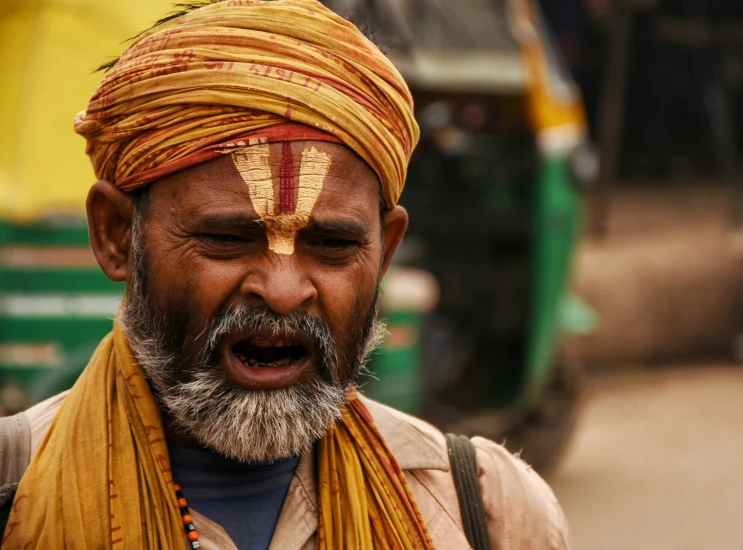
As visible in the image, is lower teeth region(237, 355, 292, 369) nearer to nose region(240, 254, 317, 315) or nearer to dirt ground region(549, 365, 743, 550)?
nose region(240, 254, 317, 315)

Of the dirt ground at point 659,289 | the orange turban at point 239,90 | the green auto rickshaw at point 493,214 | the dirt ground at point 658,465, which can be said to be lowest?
the dirt ground at point 658,465

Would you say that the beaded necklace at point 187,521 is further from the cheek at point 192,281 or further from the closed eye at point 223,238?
the closed eye at point 223,238

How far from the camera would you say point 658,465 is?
311 inches

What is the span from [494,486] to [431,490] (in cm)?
12

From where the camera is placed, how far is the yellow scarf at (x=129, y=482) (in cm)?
180

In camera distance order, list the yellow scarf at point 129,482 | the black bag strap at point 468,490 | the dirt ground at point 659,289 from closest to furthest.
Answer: the yellow scarf at point 129,482
the black bag strap at point 468,490
the dirt ground at point 659,289

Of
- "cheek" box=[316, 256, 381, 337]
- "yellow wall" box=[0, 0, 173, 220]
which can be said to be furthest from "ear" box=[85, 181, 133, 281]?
"yellow wall" box=[0, 0, 173, 220]

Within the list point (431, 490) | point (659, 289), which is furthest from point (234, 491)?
point (659, 289)

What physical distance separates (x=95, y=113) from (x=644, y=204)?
11.7 meters

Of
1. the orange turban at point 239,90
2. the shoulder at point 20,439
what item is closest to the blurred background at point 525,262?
the orange turban at point 239,90

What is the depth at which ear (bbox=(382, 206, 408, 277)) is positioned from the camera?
212 centimetres

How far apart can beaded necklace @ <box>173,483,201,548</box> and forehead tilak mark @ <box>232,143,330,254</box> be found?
410 millimetres

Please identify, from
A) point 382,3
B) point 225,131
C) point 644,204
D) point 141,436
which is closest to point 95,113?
point 225,131

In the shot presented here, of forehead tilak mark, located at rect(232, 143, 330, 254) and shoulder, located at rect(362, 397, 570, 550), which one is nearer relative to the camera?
forehead tilak mark, located at rect(232, 143, 330, 254)
